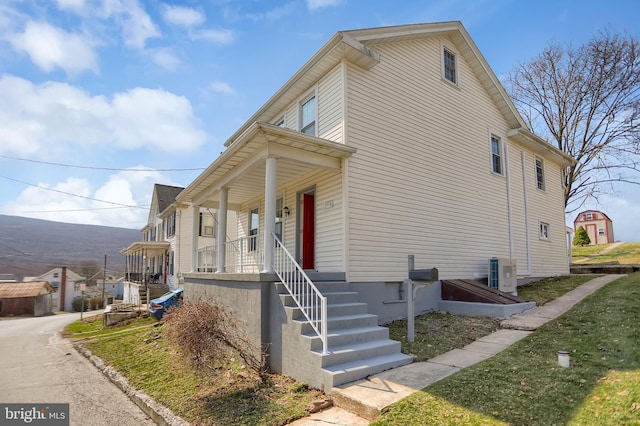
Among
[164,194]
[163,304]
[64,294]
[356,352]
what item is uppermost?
[164,194]

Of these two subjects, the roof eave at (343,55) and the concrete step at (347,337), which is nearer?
the concrete step at (347,337)

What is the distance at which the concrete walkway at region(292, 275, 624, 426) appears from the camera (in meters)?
4.18

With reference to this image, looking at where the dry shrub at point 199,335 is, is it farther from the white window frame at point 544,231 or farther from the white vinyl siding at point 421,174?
the white window frame at point 544,231

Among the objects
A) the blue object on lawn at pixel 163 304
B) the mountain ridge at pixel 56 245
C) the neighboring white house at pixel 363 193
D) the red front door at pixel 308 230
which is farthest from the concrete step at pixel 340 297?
the mountain ridge at pixel 56 245

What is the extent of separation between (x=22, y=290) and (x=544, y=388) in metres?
41.2

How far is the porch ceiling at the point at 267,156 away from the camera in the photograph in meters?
6.77

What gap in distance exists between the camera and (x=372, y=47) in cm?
898

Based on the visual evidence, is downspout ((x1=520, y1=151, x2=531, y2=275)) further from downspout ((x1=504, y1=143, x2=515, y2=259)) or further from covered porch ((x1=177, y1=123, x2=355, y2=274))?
covered porch ((x1=177, y1=123, x2=355, y2=274))

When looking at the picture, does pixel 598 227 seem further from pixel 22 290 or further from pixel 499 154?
pixel 22 290

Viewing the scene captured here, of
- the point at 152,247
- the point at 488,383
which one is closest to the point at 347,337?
the point at 488,383

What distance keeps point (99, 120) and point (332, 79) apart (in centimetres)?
1169

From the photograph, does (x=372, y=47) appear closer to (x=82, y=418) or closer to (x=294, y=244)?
(x=294, y=244)

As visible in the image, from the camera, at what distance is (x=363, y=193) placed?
26.5 feet

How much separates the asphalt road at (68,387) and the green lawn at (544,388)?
380 centimetres
